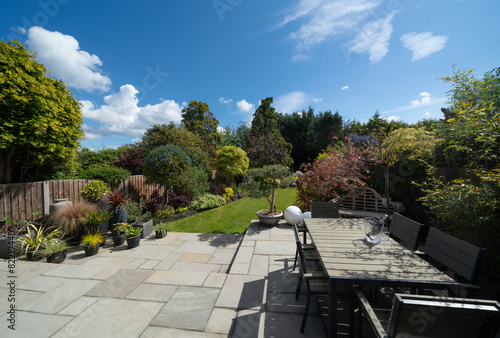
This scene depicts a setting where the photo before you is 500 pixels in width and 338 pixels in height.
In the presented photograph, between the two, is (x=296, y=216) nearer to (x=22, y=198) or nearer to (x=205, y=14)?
(x=205, y=14)

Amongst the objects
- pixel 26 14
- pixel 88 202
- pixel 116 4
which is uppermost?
pixel 116 4

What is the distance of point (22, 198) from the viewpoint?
425 cm

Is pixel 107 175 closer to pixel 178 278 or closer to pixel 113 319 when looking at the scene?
pixel 178 278

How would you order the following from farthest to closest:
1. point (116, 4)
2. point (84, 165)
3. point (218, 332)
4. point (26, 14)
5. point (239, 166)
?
point (239, 166) → point (84, 165) → point (116, 4) → point (26, 14) → point (218, 332)

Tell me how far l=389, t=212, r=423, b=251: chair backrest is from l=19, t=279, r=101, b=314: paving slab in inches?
175

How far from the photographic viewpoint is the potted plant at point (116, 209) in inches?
190

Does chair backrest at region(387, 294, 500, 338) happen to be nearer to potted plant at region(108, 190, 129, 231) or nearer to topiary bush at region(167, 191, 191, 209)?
potted plant at region(108, 190, 129, 231)

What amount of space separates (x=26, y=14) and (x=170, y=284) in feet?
18.4

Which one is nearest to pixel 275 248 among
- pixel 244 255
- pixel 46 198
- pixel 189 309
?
pixel 244 255

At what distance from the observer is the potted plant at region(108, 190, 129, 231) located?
190 inches

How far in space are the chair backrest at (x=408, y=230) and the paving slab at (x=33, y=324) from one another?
420 centimetres

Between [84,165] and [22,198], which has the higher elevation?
[84,165]

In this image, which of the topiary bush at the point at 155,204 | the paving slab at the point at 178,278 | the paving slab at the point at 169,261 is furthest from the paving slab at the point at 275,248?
the topiary bush at the point at 155,204

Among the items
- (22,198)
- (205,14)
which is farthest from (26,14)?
(22,198)
